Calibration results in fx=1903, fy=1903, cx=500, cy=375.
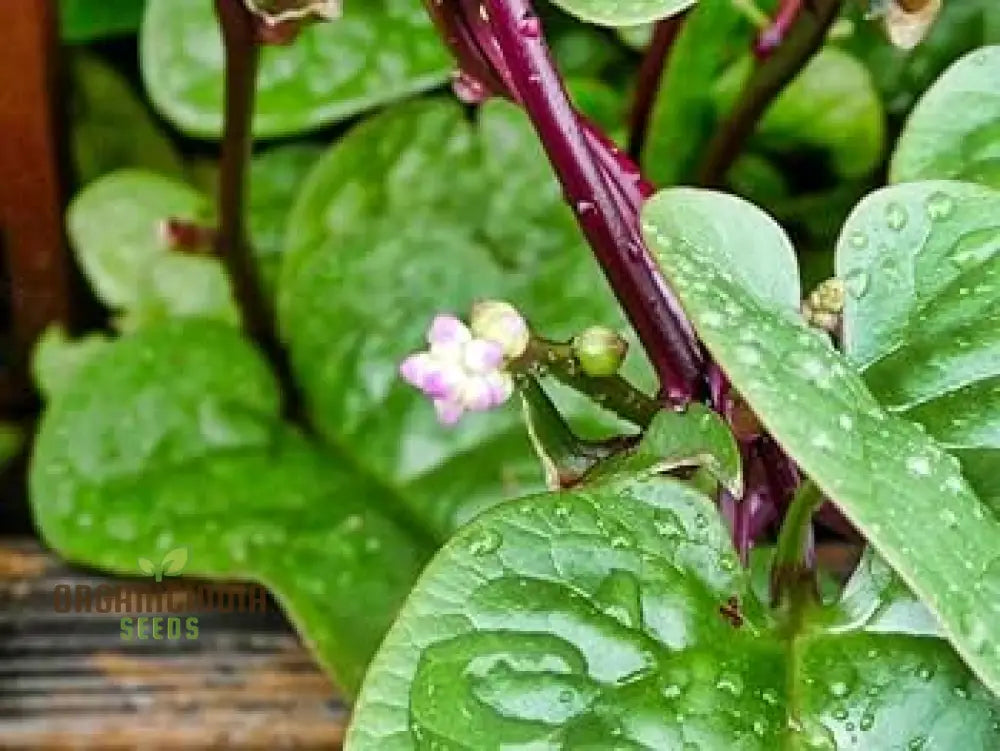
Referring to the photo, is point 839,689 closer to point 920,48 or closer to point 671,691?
point 671,691

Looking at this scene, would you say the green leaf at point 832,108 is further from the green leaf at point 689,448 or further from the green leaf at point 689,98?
the green leaf at point 689,448

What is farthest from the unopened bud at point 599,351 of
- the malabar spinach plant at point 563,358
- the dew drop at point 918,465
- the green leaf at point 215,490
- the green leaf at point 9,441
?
the green leaf at point 9,441

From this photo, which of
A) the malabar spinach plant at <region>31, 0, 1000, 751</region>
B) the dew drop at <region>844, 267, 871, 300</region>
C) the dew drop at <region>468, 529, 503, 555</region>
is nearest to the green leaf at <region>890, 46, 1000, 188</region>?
the malabar spinach plant at <region>31, 0, 1000, 751</region>

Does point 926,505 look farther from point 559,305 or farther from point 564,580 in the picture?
point 559,305

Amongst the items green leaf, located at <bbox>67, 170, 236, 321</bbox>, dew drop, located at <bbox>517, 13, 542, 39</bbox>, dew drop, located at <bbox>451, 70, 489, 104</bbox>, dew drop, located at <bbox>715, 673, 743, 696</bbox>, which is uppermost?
dew drop, located at <bbox>517, 13, 542, 39</bbox>

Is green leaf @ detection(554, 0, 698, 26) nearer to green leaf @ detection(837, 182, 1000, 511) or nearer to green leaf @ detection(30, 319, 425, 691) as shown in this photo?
green leaf @ detection(837, 182, 1000, 511)

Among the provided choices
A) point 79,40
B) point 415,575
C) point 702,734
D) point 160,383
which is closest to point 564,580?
point 702,734
